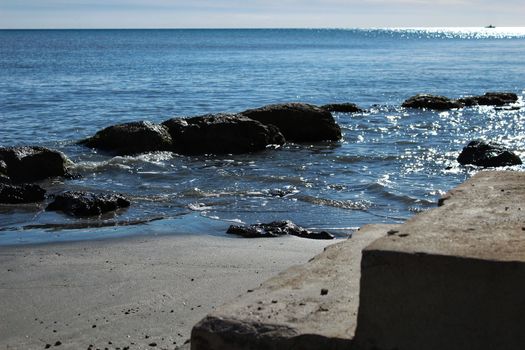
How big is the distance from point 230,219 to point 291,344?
7.12 metres

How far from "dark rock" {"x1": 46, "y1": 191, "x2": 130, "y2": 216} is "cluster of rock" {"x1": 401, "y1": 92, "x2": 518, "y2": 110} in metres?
17.8

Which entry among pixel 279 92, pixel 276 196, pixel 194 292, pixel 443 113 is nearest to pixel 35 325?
pixel 194 292

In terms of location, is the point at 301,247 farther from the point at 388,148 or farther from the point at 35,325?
the point at 388,148

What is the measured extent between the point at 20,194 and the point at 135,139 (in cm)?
548

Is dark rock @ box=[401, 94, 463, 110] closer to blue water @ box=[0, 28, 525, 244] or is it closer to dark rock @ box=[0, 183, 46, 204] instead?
blue water @ box=[0, 28, 525, 244]

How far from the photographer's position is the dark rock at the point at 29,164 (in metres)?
14.3

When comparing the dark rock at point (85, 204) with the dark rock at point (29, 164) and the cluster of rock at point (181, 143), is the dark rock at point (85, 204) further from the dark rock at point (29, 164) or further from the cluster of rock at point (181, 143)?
the dark rock at point (29, 164)

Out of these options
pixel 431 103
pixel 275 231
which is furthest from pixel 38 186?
pixel 431 103

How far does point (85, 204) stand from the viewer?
11250 mm

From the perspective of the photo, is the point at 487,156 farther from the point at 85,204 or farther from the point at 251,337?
the point at 251,337

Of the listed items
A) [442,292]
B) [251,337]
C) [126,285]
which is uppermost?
[442,292]

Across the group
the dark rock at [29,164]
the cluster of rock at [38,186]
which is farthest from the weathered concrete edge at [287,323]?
the dark rock at [29,164]

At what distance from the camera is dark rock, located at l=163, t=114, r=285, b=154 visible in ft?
57.9

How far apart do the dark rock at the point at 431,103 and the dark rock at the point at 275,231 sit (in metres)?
18.6
